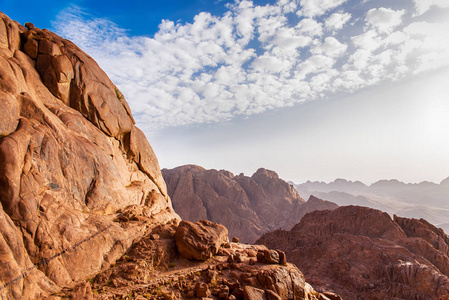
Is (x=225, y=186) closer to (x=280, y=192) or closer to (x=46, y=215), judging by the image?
(x=280, y=192)

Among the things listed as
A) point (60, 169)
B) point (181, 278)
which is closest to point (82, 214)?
point (60, 169)

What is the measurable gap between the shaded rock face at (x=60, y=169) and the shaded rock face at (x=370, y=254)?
40749mm

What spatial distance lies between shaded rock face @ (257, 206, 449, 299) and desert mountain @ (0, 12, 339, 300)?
109 ft

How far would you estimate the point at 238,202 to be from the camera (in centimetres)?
10544

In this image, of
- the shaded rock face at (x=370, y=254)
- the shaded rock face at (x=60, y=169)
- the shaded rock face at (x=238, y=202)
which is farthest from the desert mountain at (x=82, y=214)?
the shaded rock face at (x=238, y=202)

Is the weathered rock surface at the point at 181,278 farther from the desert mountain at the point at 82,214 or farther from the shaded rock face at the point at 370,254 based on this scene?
the shaded rock face at the point at 370,254

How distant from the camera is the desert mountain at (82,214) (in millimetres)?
11922

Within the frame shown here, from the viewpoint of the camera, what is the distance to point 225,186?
111125 millimetres

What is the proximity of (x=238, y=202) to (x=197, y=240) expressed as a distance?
89114mm

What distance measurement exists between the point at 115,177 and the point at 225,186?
93487 millimetres

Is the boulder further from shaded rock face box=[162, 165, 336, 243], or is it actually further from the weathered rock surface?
shaded rock face box=[162, 165, 336, 243]

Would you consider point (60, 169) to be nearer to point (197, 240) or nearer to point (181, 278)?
point (181, 278)

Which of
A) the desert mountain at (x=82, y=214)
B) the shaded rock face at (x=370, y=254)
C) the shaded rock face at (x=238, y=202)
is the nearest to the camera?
the desert mountain at (x=82, y=214)

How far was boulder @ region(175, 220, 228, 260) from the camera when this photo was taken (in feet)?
57.9
